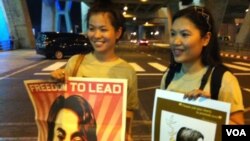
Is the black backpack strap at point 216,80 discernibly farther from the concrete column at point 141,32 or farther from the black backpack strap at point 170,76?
the concrete column at point 141,32

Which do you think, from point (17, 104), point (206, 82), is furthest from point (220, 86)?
point (17, 104)

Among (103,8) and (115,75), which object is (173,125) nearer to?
(115,75)

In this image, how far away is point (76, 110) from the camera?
8.91 feet

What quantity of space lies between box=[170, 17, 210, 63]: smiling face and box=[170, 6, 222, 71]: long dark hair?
0.03 m

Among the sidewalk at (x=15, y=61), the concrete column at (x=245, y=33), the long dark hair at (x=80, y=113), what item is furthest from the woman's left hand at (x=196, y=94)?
the concrete column at (x=245, y=33)

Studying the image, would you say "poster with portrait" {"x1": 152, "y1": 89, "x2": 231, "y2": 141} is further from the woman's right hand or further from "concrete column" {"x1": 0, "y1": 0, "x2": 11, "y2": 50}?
"concrete column" {"x1": 0, "y1": 0, "x2": 11, "y2": 50}

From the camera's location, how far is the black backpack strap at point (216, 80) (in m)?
2.38

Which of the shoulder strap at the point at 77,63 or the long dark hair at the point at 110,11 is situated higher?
the long dark hair at the point at 110,11

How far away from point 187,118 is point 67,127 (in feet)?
2.47

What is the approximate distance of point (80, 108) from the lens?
272cm

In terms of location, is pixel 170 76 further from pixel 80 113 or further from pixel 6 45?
pixel 6 45

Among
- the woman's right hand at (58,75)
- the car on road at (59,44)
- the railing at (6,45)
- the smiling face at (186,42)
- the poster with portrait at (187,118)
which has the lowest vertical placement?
the railing at (6,45)

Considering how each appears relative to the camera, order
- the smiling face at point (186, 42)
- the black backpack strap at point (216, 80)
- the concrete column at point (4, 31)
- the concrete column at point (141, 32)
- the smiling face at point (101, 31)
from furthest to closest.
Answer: the concrete column at point (141, 32) → the concrete column at point (4, 31) → the smiling face at point (101, 31) → the smiling face at point (186, 42) → the black backpack strap at point (216, 80)

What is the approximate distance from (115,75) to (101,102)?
0.94ft
